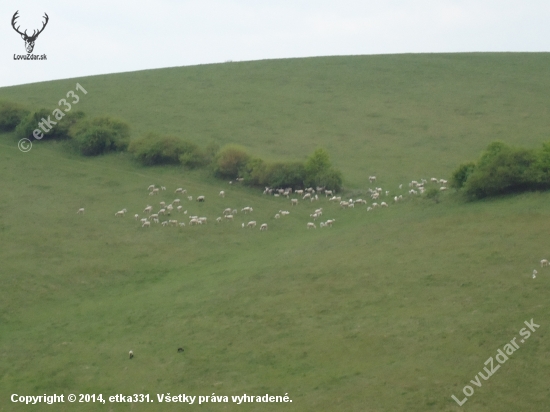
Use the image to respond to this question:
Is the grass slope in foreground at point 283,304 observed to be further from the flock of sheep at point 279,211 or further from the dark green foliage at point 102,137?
the dark green foliage at point 102,137

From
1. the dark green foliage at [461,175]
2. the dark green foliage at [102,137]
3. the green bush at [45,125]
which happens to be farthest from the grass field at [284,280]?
the dark green foliage at [102,137]

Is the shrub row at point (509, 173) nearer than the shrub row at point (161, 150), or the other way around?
the shrub row at point (509, 173)

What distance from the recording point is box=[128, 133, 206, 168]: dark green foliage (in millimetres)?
50125

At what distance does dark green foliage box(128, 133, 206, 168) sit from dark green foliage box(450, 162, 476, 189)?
17.5 metres

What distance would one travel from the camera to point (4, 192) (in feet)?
153

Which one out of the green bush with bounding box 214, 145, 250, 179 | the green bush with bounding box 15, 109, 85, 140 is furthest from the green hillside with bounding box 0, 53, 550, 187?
the green bush with bounding box 15, 109, 85, 140

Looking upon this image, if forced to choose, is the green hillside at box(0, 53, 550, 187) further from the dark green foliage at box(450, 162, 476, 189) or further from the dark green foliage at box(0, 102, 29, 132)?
the dark green foliage at box(450, 162, 476, 189)

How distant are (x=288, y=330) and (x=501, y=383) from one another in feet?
26.0

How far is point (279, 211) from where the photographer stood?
41625 mm

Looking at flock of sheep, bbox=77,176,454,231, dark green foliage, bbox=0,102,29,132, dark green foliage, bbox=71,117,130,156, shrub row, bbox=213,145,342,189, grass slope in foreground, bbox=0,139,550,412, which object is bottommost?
grass slope in foreground, bbox=0,139,550,412

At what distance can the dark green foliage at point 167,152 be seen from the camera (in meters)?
50.1

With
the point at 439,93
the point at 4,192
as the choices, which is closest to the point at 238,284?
the point at 4,192

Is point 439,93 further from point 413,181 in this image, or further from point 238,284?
point 238,284

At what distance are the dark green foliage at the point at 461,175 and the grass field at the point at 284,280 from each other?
939mm
